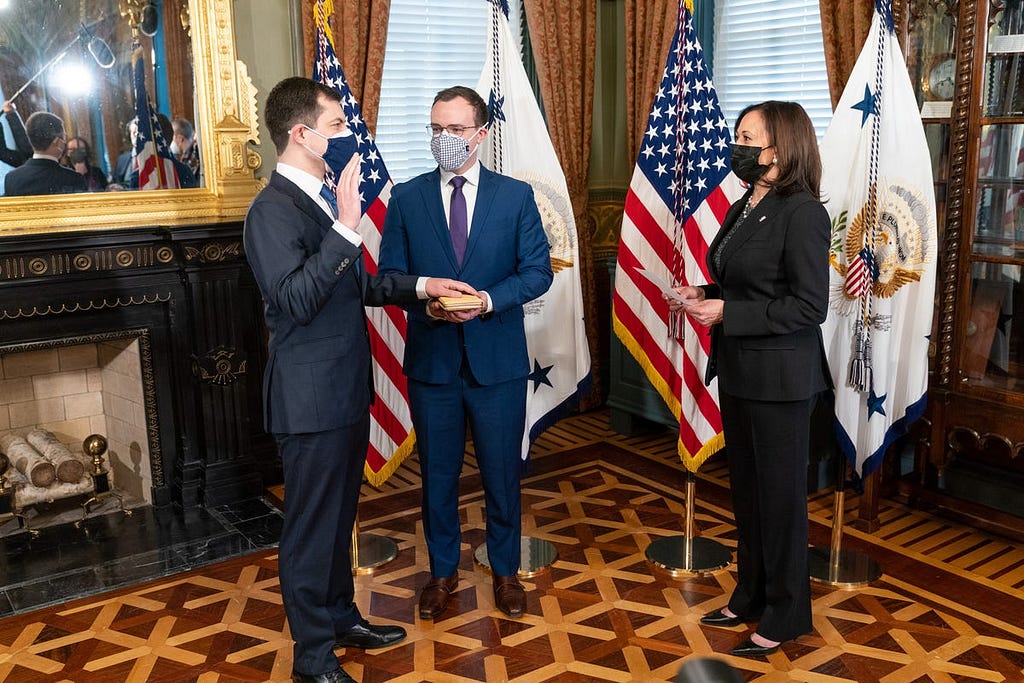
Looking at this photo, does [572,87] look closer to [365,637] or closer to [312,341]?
[312,341]

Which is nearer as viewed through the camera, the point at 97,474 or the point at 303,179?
the point at 303,179

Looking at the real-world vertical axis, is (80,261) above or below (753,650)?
above

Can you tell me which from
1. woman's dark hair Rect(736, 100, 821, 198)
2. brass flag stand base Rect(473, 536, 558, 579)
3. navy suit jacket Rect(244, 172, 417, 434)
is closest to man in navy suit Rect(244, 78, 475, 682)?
navy suit jacket Rect(244, 172, 417, 434)

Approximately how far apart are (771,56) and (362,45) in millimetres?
2087

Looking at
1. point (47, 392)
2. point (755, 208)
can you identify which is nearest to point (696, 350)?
point (755, 208)

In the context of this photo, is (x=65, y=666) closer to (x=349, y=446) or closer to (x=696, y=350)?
(x=349, y=446)

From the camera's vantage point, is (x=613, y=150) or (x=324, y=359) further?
(x=613, y=150)

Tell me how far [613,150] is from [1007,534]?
3.25 meters

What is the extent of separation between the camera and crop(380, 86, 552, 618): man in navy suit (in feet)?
10.2

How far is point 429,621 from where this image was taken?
3.35 m

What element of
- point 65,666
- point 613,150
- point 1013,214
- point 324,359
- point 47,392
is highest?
point 613,150

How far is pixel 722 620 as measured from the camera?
3.26 metres

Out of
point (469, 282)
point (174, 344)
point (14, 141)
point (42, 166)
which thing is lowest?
point (174, 344)

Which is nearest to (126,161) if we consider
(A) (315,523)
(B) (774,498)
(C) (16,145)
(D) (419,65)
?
(C) (16,145)
